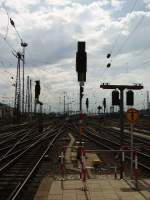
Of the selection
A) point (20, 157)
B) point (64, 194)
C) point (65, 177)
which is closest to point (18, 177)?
point (65, 177)

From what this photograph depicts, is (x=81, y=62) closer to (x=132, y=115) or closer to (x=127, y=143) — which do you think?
(x=132, y=115)

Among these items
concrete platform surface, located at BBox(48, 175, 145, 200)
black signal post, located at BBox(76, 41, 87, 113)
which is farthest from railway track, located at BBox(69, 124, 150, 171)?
concrete platform surface, located at BBox(48, 175, 145, 200)

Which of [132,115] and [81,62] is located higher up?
[81,62]

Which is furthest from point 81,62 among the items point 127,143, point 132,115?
point 127,143

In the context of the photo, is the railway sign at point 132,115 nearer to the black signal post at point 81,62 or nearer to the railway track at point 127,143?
the black signal post at point 81,62

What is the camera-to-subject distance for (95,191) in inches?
500

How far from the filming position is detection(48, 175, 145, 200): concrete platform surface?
11.9m

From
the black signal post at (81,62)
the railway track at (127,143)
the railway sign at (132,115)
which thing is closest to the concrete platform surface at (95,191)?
the railway sign at (132,115)

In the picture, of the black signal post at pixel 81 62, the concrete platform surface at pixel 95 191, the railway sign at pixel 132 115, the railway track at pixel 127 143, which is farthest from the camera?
the railway track at pixel 127 143

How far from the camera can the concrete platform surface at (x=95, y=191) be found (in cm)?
1192

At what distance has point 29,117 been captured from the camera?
12475 cm

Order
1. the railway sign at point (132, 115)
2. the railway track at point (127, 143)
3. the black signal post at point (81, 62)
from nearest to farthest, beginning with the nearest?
the railway sign at point (132, 115) < the black signal post at point (81, 62) < the railway track at point (127, 143)

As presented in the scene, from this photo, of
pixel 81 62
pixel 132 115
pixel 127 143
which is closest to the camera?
pixel 132 115

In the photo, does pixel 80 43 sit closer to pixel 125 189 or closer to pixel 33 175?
pixel 33 175
